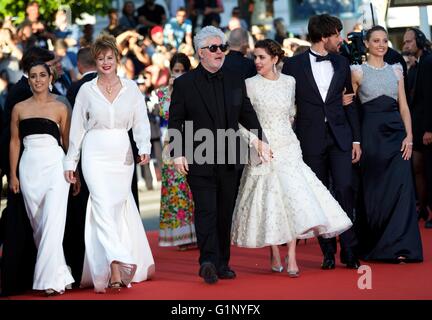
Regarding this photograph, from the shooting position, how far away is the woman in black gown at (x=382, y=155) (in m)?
13.1

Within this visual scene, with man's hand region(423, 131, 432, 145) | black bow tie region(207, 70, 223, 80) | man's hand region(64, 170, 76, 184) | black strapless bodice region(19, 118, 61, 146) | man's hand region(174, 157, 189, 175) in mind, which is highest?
black bow tie region(207, 70, 223, 80)

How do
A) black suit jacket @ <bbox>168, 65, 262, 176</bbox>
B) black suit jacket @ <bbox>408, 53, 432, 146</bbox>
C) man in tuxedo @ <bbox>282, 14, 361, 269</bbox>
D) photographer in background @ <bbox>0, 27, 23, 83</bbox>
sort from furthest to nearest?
photographer in background @ <bbox>0, 27, 23, 83</bbox>
black suit jacket @ <bbox>408, 53, 432, 146</bbox>
man in tuxedo @ <bbox>282, 14, 361, 269</bbox>
black suit jacket @ <bbox>168, 65, 262, 176</bbox>

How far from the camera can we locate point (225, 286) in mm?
11609

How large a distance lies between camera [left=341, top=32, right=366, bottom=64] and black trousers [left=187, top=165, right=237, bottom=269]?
2572 millimetres

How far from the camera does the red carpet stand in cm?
A: 1088

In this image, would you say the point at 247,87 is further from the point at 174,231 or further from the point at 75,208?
the point at 174,231

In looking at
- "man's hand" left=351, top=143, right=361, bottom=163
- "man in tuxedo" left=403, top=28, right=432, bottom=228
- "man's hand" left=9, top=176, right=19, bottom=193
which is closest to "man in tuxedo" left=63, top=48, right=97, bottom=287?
"man's hand" left=9, top=176, right=19, bottom=193

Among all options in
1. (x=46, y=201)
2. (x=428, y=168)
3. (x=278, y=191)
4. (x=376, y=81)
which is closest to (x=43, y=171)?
(x=46, y=201)

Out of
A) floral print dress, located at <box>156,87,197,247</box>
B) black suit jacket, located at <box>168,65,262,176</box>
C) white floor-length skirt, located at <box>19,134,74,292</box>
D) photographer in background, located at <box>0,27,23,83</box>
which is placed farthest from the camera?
photographer in background, located at <box>0,27,23,83</box>

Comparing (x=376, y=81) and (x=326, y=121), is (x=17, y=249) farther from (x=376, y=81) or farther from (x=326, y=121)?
(x=376, y=81)

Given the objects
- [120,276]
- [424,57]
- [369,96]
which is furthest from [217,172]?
[424,57]

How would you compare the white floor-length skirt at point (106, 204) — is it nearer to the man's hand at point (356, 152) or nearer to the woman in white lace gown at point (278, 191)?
the woman in white lace gown at point (278, 191)

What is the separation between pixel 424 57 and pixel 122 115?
5673 millimetres

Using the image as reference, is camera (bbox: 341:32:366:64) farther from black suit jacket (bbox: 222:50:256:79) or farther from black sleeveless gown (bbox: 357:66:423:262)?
black suit jacket (bbox: 222:50:256:79)
